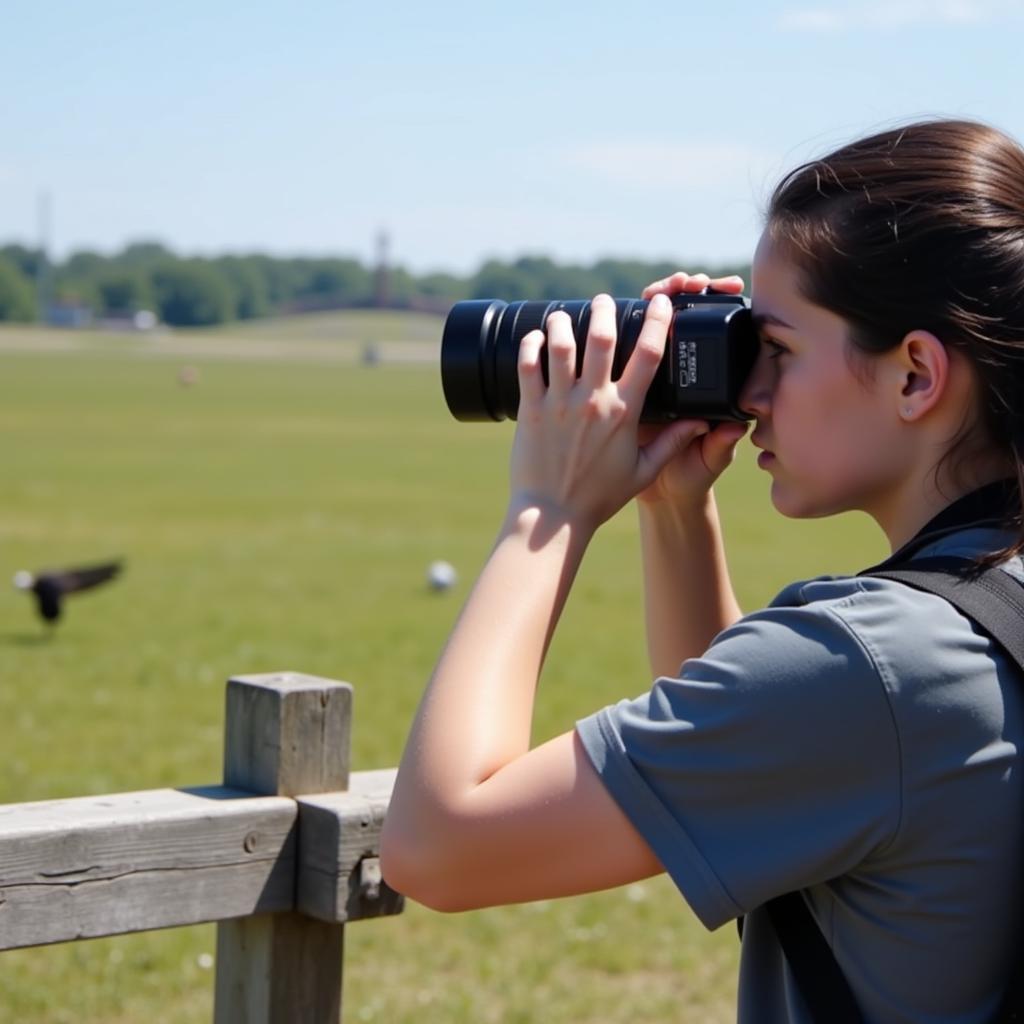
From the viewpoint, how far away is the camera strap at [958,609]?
4.92 ft

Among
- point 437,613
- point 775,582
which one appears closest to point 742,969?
point 437,613

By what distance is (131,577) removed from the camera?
52.5 feet

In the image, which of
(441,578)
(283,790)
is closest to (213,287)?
(441,578)

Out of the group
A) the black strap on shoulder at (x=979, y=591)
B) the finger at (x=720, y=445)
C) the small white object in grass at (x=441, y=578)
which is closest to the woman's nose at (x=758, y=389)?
the finger at (x=720, y=445)

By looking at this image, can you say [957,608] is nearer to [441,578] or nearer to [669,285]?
[669,285]

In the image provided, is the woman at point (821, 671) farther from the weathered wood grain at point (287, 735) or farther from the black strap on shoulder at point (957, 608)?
the weathered wood grain at point (287, 735)

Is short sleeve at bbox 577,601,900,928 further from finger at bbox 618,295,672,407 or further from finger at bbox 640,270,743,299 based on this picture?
finger at bbox 640,270,743,299

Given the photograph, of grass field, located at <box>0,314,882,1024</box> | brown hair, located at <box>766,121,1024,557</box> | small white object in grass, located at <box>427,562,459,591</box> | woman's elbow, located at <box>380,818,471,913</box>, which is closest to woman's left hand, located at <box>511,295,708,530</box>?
brown hair, located at <box>766,121,1024,557</box>

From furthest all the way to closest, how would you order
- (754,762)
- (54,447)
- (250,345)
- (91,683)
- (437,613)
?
(250,345), (54,447), (437,613), (91,683), (754,762)

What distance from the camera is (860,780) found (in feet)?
4.80

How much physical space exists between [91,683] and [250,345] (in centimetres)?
10195

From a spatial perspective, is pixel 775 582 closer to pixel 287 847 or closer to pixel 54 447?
pixel 287 847

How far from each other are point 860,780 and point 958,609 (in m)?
0.18

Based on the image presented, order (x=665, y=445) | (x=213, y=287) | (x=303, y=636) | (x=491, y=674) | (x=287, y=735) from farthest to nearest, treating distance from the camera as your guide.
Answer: (x=213, y=287)
(x=303, y=636)
(x=287, y=735)
(x=665, y=445)
(x=491, y=674)
